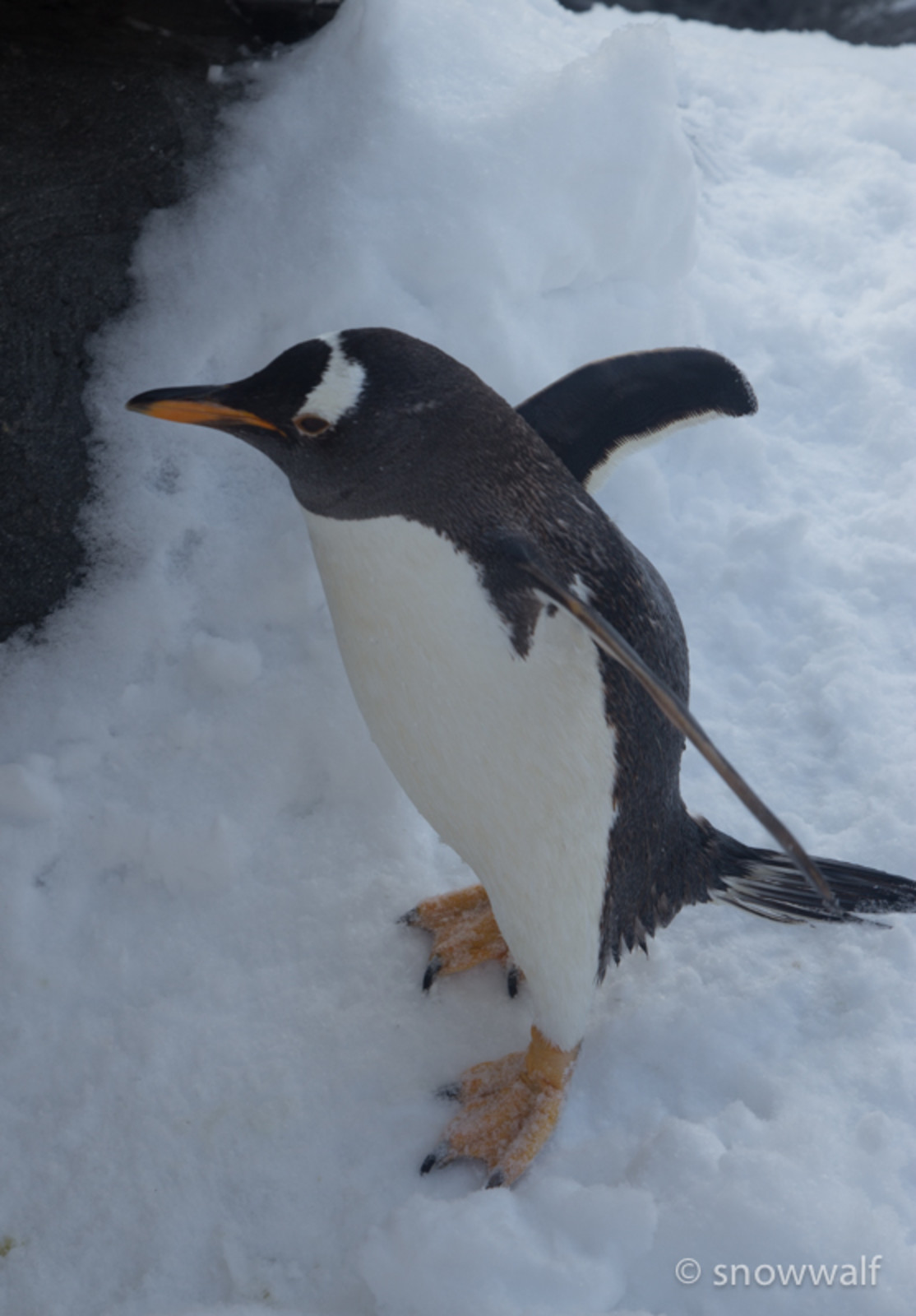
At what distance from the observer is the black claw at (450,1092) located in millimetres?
1088

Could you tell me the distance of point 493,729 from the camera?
94cm

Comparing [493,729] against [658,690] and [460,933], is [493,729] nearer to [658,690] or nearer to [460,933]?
[658,690]

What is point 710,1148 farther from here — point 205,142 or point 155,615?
point 205,142

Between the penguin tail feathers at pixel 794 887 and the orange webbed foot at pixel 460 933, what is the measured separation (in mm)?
253

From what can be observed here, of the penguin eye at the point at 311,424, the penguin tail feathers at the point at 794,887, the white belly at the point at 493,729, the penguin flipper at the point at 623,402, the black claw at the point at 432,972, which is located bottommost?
the black claw at the point at 432,972

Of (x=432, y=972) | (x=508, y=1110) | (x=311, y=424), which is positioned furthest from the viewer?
(x=432, y=972)

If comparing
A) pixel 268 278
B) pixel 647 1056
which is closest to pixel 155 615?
pixel 268 278

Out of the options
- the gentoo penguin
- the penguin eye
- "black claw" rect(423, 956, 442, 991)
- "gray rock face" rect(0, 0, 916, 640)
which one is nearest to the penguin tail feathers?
the gentoo penguin

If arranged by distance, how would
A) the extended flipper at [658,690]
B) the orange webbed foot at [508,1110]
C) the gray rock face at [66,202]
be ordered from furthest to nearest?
the gray rock face at [66,202] < the orange webbed foot at [508,1110] < the extended flipper at [658,690]

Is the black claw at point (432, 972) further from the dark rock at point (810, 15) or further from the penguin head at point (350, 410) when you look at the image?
the dark rock at point (810, 15)

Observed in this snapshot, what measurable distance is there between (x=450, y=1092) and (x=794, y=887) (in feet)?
1.40

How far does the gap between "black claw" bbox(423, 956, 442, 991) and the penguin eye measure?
0.61m

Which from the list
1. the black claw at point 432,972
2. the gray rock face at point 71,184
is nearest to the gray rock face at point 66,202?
the gray rock face at point 71,184

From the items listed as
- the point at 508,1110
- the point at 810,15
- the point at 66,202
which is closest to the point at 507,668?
the point at 508,1110
